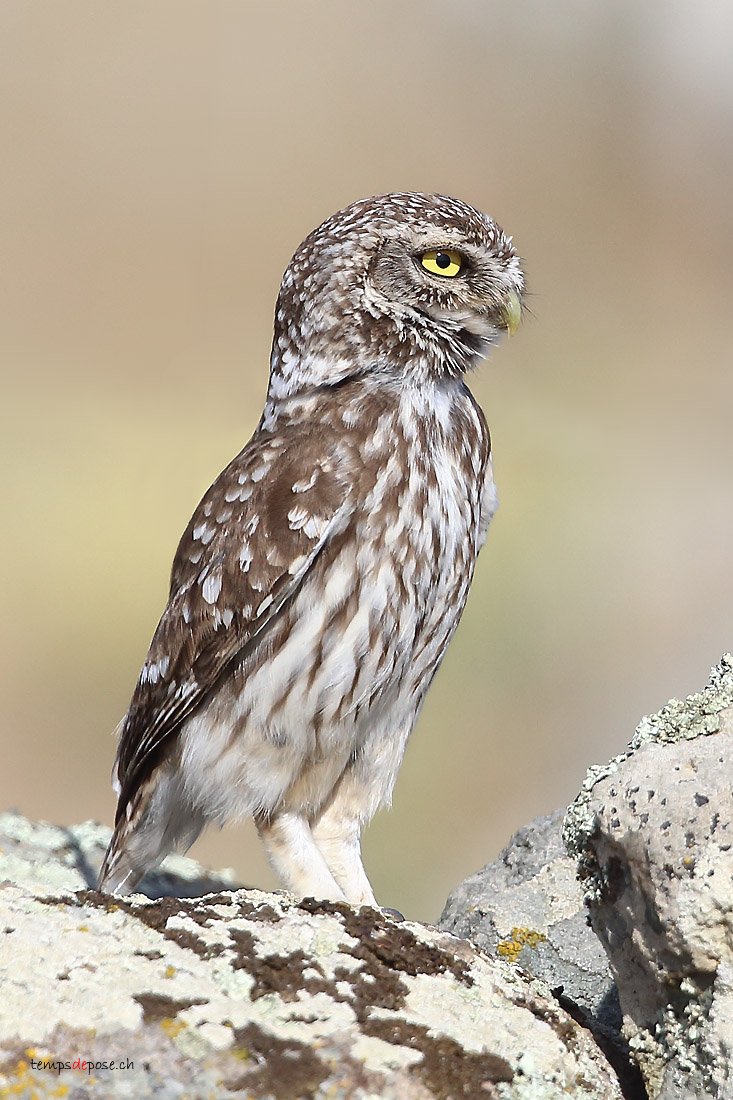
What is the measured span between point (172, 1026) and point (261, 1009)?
155 millimetres

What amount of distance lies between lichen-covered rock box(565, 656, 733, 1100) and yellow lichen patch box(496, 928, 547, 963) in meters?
0.69

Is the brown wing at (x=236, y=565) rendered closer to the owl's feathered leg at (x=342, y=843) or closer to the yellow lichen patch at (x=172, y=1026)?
the owl's feathered leg at (x=342, y=843)

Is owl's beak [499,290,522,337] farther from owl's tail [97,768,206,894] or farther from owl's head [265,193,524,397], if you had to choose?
owl's tail [97,768,206,894]

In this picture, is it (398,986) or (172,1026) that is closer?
(172,1026)

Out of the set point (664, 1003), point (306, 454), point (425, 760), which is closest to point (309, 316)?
point (306, 454)

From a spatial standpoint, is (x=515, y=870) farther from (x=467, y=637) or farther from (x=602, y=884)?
(x=467, y=637)

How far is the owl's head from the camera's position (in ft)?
9.25

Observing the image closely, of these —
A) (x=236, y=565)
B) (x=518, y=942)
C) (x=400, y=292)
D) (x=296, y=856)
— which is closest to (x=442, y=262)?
(x=400, y=292)

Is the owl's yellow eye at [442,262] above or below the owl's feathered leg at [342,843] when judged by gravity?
above

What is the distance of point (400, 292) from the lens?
2818 millimetres

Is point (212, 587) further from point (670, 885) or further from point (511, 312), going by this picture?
point (670, 885)

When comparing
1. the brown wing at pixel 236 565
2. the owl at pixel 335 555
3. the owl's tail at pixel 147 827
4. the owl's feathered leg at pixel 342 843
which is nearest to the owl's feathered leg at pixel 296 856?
the owl at pixel 335 555

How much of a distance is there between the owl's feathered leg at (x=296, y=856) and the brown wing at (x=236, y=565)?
1.30 feet

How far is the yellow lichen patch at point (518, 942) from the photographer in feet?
8.36
